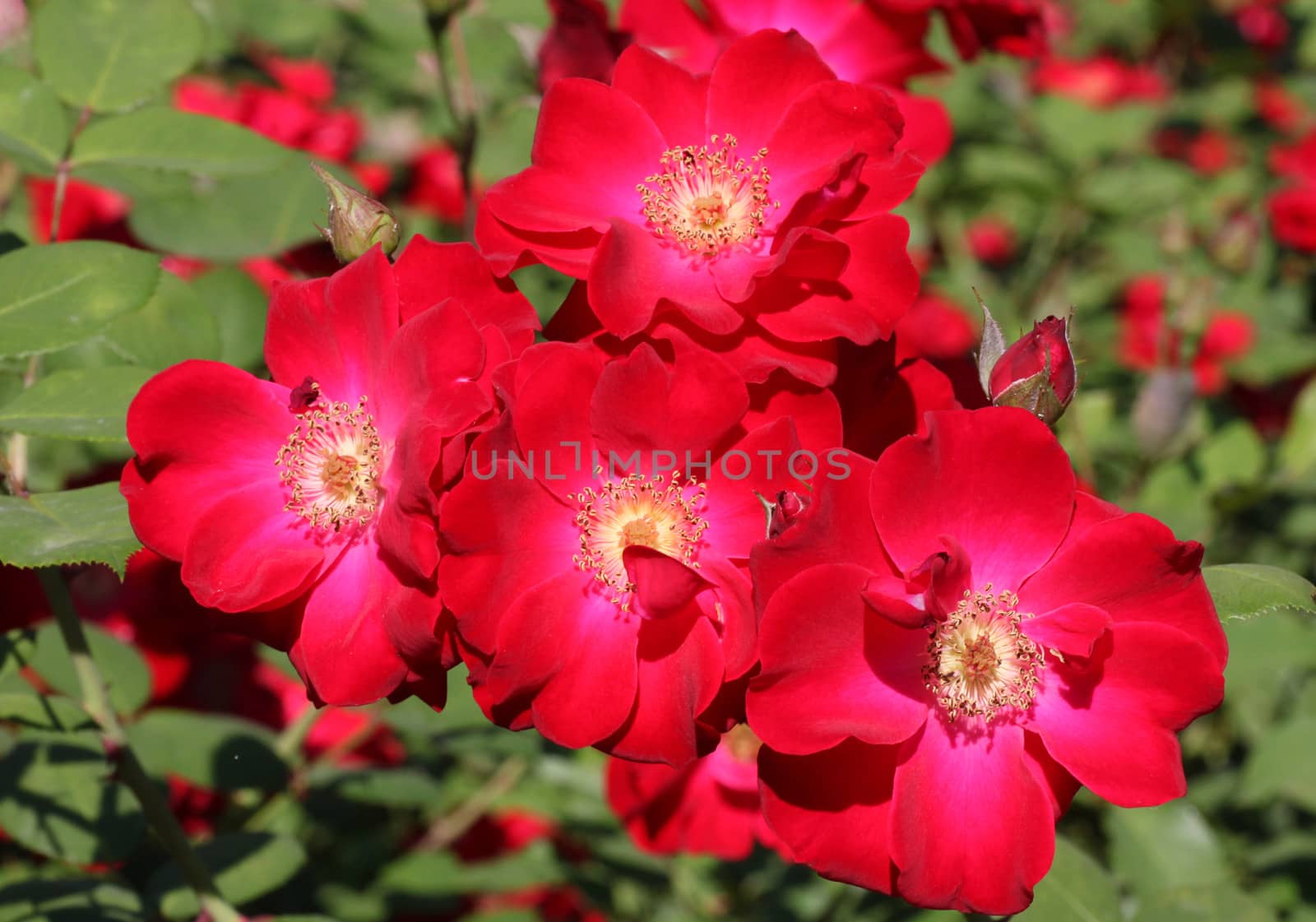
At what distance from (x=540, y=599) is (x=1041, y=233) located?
3.06 m

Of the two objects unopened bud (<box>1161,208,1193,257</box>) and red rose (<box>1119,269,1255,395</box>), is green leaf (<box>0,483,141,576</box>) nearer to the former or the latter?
red rose (<box>1119,269,1255,395</box>)

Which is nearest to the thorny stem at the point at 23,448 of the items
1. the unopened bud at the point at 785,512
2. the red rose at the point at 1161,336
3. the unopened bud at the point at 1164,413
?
the unopened bud at the point at 785,512

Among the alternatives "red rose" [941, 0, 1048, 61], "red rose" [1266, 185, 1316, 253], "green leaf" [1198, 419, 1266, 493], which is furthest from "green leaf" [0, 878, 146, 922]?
"red rose" [1266, 185, 1316, 253]

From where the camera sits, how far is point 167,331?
1.75 meters

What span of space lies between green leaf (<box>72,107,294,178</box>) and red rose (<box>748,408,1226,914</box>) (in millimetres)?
1088

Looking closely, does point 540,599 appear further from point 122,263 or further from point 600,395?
point 122,263

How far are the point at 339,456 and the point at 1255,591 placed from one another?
42.7 inches

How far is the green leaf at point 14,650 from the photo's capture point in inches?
68.6

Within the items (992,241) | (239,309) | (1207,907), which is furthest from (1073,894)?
(992,241)

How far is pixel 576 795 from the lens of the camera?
8.93ft

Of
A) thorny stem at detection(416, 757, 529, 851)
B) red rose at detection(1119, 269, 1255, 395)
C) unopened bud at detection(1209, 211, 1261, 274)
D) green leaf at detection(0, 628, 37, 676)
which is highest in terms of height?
unopened bud at detection(1209, 211, 1261, 274)

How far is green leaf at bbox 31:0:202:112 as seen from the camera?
1.87 m

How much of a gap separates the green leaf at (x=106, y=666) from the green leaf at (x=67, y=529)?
0.60 metres

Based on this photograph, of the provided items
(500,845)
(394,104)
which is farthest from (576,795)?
(394,104)
